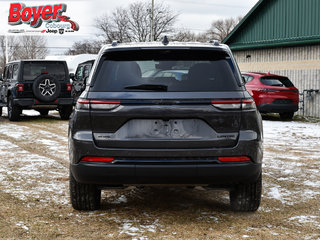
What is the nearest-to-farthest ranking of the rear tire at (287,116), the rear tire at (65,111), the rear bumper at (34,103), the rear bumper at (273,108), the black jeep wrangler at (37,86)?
the black jeep wrangler at (37,86)
the rear bumper at (34,103)
the rear tire at (65,111)
the rear bumper at (273,108)
the rear tire at (287,116)

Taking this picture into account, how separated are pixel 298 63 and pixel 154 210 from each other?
A: 15830 millimetres

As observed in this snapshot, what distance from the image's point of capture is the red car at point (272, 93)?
1552 centimetres

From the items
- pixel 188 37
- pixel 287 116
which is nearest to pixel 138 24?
pixel 188 37

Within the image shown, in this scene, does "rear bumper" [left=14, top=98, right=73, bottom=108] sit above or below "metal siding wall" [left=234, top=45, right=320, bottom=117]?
below

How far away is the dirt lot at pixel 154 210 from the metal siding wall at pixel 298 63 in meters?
11.2

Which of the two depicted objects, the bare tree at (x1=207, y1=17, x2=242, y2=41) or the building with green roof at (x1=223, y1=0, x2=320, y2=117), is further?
the bare tree at (x1=207, y1=17, x2=242, y2=41)

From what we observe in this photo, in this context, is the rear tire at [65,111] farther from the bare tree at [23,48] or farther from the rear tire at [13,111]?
the bare tree at [23,48]

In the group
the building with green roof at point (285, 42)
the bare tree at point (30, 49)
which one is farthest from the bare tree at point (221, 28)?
the building with green roof at point (285, 42)

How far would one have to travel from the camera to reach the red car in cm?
1552

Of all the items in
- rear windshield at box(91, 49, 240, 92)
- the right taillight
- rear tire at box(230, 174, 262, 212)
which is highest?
rear windshield at box(91, 49, 240, 92)

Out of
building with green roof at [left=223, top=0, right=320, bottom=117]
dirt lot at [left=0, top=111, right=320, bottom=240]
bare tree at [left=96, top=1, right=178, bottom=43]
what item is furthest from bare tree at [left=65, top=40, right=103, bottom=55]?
dirt lot at [left=0, top=111, right=320, bottom=240]

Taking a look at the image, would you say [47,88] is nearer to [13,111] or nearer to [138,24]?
[13,111]

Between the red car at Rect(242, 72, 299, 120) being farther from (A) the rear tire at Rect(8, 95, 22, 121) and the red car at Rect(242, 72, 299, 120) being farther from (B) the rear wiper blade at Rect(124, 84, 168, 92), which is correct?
(B) the rear wiper blade at Rect(124, 84, 168, 92)

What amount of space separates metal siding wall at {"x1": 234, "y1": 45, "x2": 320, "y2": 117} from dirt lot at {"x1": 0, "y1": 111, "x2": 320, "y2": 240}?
441 inches
